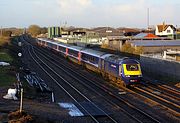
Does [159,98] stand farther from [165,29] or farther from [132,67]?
[165,29]

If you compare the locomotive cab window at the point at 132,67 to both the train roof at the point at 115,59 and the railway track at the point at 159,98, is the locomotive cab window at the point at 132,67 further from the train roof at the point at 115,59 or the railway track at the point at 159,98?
the railway track at the point at 159,98

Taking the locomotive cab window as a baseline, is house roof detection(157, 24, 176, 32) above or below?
above

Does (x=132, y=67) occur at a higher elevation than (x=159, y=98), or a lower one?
higher

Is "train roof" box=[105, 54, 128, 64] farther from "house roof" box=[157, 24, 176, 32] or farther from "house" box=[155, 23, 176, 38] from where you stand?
"house roof" box=[157, 24, 176, 32]

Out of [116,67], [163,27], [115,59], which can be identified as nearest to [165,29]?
[163,27]

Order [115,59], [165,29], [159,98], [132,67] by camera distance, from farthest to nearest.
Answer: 1. [165,29]
2. [115,59]
3. [132,67]
4. [159,98]

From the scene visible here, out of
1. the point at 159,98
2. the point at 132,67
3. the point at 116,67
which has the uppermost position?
the point at 132,67

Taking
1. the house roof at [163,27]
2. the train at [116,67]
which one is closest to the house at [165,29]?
the house roof at [163,27]

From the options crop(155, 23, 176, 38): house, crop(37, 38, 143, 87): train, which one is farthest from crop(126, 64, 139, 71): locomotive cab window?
crop(155, 23, 176, 38): house

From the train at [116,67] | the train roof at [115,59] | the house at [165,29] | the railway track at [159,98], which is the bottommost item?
the railway track at [159,98]

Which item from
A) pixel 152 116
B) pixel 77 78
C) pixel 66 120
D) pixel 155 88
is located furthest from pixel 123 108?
pixel 77 78

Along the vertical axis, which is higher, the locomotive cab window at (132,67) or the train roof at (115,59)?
the train roof at (115,59)

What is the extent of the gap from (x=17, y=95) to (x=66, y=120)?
6554 mm

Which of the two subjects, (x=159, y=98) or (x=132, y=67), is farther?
(x=132, y=67)
